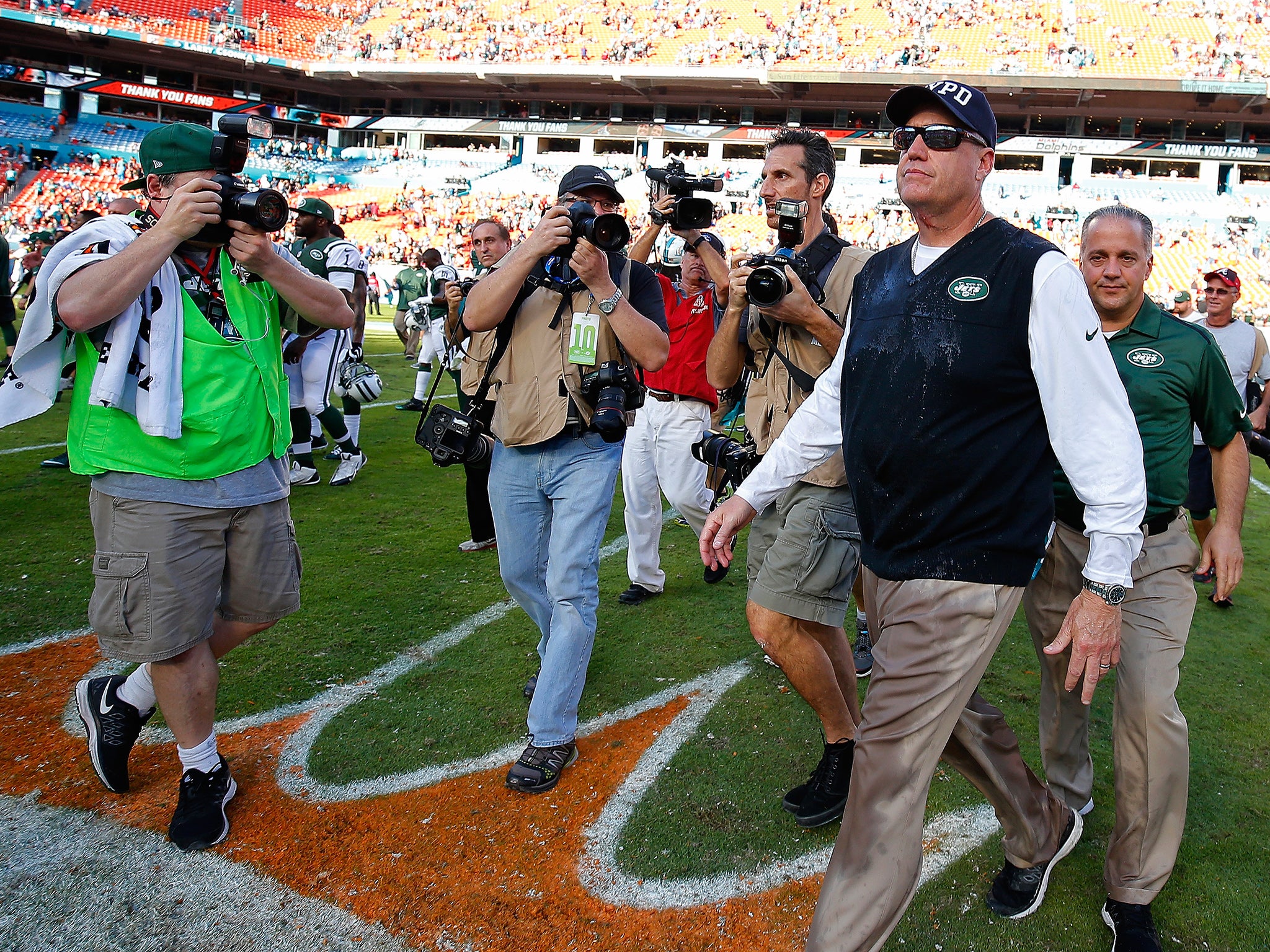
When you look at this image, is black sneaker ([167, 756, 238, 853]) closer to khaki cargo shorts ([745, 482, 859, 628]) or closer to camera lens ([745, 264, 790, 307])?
khaki cargo shorts ([745, 482, 859, 628])

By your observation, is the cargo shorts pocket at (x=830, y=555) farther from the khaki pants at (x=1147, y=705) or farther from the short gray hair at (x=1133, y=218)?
the short gray hair at (x=1133, y=218)

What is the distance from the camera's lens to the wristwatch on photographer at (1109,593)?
6.85ft

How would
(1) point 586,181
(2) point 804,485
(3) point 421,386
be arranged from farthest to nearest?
(3) point 421,386 < (1) point 586,181 < (2) point 804,485

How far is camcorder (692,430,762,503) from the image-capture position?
3.35 m

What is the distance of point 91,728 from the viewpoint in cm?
305

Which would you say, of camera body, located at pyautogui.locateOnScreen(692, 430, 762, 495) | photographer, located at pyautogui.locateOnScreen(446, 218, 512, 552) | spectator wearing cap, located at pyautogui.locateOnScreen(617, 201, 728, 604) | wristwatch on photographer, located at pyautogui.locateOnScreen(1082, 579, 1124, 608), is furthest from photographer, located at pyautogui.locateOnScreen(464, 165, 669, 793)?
spectator wearing cap, located at pyautogui.locateOnScreen(617, 201, 728, 604)

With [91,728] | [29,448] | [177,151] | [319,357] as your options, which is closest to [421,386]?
[319,357]

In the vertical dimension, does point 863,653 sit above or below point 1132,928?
below

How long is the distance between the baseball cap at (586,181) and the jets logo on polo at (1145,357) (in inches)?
70.8

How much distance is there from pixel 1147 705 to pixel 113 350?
3104 mm

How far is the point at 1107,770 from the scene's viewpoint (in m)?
3.56

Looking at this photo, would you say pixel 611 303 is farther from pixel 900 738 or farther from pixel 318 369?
pixel 318 369

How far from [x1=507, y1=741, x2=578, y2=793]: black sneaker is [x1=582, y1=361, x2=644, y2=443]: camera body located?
1137 mm

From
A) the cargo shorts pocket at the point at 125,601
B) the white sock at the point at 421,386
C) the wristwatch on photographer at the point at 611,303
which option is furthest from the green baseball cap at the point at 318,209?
the cargo shorts pocket at the point at 125,601
